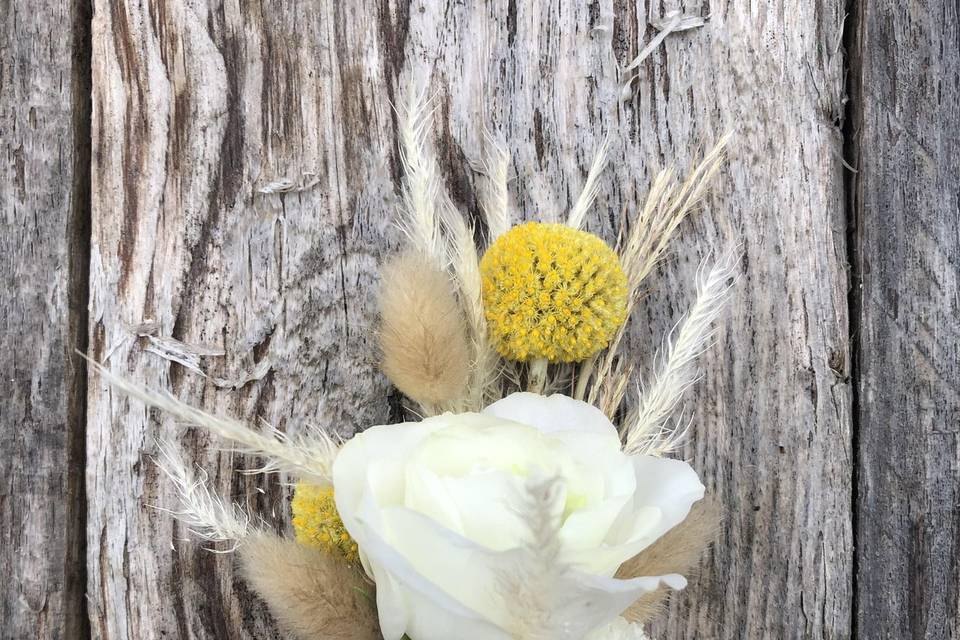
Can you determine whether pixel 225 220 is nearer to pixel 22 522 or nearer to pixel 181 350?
pixel 181 350

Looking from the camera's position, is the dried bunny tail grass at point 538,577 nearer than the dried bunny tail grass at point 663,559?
Yes

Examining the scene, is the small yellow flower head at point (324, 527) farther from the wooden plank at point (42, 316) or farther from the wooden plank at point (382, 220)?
the wooden plank at point (42, 316)

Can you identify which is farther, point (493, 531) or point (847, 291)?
point (847, 291)

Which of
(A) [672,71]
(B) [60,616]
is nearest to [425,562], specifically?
(B) [60,616]

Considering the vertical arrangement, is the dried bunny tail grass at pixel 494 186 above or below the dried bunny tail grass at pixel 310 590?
above

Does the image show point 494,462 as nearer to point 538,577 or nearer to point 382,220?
point 538,577

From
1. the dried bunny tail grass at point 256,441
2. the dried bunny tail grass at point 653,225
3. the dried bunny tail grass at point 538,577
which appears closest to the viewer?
the dried bunny tail grass at point 538,577

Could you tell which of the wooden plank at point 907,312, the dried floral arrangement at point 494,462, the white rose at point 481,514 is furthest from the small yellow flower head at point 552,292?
the wooden plank at point 907,312
